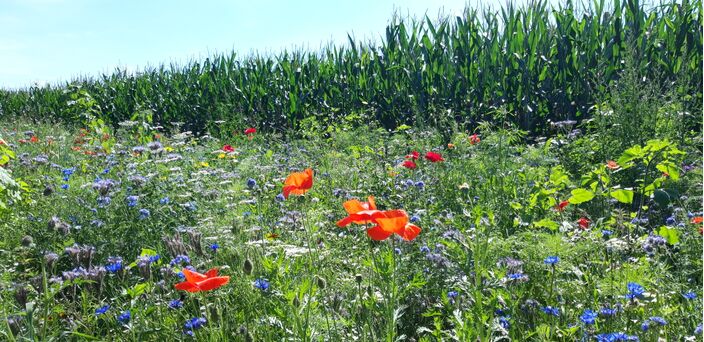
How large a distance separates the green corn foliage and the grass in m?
2.44

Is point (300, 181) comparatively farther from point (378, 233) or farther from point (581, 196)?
point (581, 196)

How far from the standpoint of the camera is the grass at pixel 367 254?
2.29 meters

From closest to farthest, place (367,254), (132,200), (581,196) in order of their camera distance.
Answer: (581,196) < (367,254) < (132,200)

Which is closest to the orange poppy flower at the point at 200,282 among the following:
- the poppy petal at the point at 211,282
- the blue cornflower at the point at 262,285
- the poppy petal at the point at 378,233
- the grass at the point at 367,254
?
the poppy petal at the point at 211,282

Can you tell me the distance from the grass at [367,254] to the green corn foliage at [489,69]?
8.01 feet

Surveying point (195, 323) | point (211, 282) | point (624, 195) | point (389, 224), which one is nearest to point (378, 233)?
point (389, 224)

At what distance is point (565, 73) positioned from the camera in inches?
326

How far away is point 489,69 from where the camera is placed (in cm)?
898

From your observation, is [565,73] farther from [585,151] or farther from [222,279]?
[222,279]

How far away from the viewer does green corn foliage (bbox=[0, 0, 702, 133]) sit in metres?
7.88

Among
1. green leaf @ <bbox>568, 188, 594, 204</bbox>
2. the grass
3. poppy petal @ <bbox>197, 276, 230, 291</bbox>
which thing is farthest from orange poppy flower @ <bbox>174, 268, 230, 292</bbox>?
green leaf @ <bbox>568, 188, 594, 204</bbox>

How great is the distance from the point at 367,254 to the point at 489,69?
6541mm

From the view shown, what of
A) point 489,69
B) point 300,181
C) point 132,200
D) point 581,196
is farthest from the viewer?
point 489,69

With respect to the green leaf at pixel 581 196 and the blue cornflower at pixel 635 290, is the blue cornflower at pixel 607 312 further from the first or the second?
the green leaf at pixel 581 196
